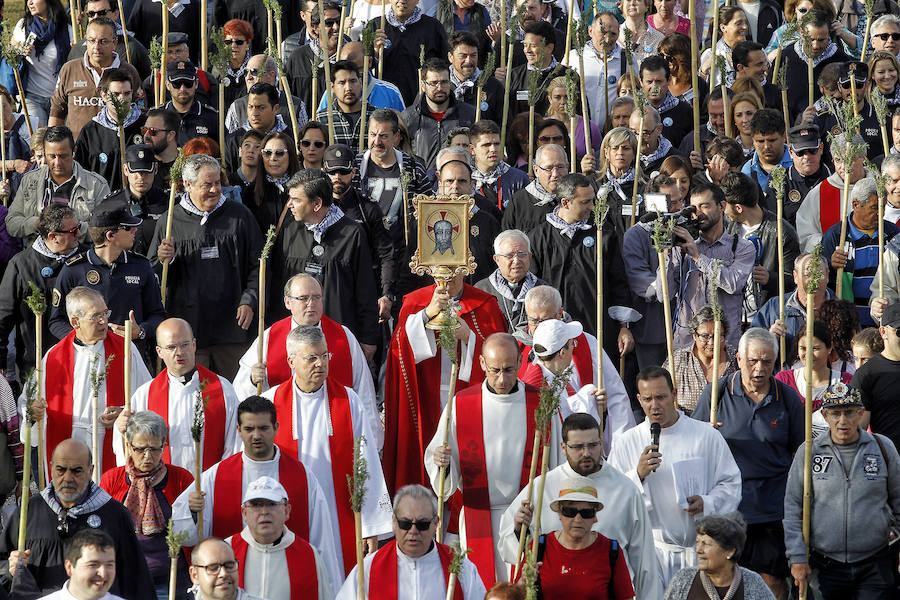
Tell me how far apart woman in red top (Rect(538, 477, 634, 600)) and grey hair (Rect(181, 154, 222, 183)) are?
4.26 metres

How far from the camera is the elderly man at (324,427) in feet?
35.5

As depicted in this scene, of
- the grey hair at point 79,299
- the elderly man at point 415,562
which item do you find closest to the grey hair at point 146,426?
the grey hair at point 79,299

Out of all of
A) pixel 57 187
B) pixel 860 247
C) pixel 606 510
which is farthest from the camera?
pixel 57 187

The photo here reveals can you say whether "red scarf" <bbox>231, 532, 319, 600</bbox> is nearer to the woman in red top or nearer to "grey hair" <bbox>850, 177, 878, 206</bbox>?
the woman in red top

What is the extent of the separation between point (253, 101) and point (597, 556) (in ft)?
19.6

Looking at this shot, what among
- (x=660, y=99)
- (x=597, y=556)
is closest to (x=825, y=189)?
(x=660, y=99)

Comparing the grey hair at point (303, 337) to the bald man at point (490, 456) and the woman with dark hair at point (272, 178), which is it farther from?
the woman with dark hair at point (272, 178)

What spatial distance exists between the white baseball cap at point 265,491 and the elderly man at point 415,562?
59 cm

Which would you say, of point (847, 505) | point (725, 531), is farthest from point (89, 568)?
point (847, 505)

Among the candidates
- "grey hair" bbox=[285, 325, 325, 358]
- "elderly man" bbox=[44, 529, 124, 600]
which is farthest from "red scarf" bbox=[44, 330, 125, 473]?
"elderly man" bbox=[44, 529, 124, 600]

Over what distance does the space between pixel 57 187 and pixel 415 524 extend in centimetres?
484

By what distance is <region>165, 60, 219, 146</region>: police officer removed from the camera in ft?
46.9

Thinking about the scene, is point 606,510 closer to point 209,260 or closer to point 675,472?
point 675,472

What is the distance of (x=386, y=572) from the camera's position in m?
9.51
